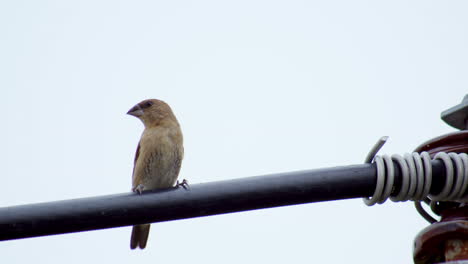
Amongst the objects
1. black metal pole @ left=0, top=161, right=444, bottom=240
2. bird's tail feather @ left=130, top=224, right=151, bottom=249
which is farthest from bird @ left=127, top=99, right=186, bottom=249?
black metal pole @ left=0, top=161, right=444, bottom=240

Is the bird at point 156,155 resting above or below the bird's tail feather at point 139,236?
above

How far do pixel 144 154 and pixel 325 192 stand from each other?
3629mm

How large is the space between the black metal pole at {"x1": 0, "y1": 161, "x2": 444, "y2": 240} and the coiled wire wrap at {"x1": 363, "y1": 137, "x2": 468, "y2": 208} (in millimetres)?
35

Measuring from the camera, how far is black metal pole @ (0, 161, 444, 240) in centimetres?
214

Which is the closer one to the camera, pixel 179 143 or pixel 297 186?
pixel 297 186

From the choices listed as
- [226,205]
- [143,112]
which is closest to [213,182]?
[226,205]

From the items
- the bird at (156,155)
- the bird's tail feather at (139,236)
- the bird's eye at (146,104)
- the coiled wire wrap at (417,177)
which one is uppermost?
the bird's eye at (146,104)

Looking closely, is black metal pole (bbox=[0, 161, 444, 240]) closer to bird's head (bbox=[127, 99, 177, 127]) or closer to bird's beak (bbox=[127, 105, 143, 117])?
bird's head (bbox=[127, 99, 177, 127])

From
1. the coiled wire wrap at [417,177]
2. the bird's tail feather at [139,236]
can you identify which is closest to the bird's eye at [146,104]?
the bird's tail feather at [139,236]

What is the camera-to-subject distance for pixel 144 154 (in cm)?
562

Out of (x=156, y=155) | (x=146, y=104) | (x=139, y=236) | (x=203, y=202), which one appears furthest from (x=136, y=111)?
(x=203, y=202)

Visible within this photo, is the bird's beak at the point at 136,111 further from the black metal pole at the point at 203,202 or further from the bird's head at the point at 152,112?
the black metal pole at the point at 203,202

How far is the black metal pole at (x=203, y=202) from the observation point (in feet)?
7.03

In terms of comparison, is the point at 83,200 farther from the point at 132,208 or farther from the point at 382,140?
the point at 382,140
